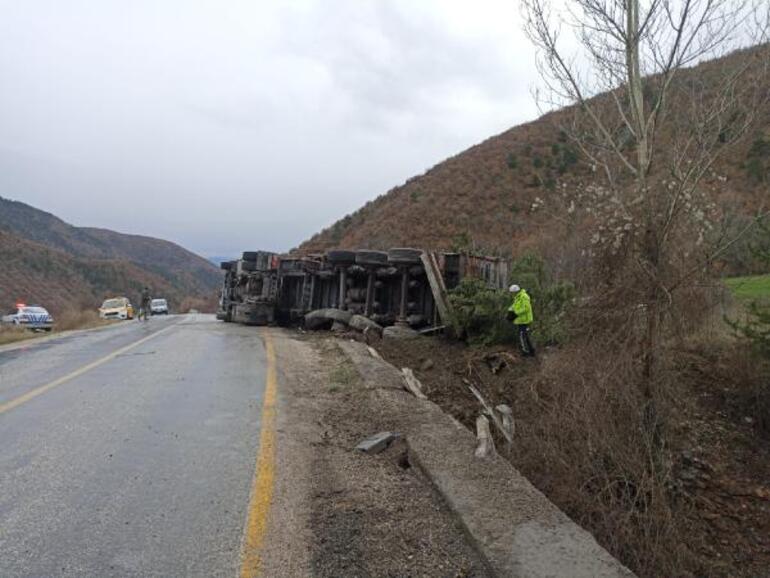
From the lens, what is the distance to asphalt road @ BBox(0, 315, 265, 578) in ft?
12.3

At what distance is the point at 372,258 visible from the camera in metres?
17.6

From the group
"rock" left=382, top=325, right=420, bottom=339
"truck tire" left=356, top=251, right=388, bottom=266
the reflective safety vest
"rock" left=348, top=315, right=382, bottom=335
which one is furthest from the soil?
"truck tire" left=356, top=251, right=388, bottom=266

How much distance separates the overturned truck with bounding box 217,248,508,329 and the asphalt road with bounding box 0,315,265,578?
23.3ft

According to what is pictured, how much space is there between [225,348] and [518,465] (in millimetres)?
8930

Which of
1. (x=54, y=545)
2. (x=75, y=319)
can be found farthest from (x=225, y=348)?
(x=75, y=319)

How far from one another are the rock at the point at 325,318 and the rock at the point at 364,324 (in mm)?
543

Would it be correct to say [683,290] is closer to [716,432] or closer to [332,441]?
[716,432]

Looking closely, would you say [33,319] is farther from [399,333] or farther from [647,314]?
[647,314]

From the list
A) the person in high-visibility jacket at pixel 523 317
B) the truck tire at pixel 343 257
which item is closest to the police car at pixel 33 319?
the truck tire at pixel 343 257

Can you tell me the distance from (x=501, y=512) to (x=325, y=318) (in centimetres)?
1498

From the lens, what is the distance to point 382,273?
17.9 meters

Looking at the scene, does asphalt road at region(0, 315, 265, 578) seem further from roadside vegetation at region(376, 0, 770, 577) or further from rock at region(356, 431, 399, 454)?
roadside vegetation at region(376, 0, 770, 577)

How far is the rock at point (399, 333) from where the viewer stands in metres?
15.8

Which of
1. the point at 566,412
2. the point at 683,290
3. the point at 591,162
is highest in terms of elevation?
the point at 591,162
